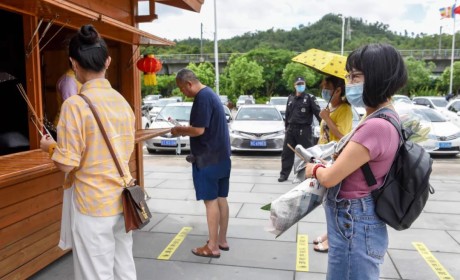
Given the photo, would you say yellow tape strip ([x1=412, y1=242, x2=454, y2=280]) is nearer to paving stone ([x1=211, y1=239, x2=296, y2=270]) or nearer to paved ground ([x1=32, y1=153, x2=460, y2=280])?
paved ground ([x1=32, y1=153, x2=460, y2=280])

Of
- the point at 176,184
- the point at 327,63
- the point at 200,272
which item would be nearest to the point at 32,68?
the point at 200,272

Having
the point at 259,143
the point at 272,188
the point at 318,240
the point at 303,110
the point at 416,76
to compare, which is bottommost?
the point at 272,188

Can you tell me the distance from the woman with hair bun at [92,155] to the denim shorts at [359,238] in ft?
3.82

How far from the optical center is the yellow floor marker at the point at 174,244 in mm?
→ 3789

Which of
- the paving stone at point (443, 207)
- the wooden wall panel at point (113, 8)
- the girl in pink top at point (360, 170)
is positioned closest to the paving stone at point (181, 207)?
the wooden wall panel at point (113, 8)

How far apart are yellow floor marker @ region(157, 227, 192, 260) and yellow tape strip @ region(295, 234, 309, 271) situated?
121 centimetres

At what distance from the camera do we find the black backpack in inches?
68.6

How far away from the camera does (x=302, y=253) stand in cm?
385

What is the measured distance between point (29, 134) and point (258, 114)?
8083 mm

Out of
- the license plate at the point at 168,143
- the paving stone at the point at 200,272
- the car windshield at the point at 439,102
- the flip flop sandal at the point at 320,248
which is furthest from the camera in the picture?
the car windshield at the point at 439,102

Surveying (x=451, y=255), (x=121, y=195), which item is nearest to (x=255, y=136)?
(x=451, y=255)

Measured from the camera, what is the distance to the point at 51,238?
352cm

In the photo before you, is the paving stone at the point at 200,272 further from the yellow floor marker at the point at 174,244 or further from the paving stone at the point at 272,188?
the paving stone at the point at 272,188

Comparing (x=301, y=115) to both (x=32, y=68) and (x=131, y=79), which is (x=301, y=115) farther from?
(x=32, y=68)
